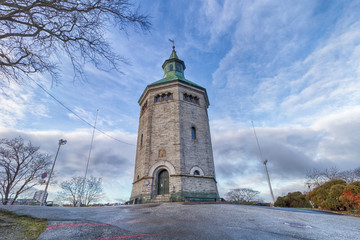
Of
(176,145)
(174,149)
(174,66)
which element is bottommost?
(174,149)

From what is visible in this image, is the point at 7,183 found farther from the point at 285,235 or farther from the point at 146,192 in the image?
the point at 285,235

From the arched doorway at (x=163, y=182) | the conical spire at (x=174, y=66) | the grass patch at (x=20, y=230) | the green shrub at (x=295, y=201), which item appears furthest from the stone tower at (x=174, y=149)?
the green shrub at (x=295, y=201)

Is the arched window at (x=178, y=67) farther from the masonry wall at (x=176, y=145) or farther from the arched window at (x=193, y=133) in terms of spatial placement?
the arched window at (x=193, y=133)

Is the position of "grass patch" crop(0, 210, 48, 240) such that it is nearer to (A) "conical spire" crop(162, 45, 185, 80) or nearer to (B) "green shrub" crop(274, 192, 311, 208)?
(A) "conical spire" crop(162, 45, 185, 80)

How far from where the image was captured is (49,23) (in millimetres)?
5625

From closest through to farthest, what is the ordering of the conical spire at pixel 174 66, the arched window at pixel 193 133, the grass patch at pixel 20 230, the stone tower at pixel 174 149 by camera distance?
the grass patch at pixel 20 230
the stone tower at pixel 174 149
the arched window at pixel 193 133
the conical spire at pixel 174 66

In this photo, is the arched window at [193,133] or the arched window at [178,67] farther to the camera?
the arched window at [178,67]

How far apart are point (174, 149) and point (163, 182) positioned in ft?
9.93

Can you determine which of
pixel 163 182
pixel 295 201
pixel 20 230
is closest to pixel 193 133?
pixel 163 182

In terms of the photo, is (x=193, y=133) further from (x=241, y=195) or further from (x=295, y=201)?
(x=241, y=195)

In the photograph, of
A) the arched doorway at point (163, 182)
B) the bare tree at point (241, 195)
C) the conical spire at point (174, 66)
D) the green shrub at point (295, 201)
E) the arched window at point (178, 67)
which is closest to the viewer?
the arched doorway at point (163, 182)

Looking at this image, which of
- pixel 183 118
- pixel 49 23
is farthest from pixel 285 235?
pixel 183 118

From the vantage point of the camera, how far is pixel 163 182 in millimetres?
15406

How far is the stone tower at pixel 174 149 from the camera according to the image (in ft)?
48.8
